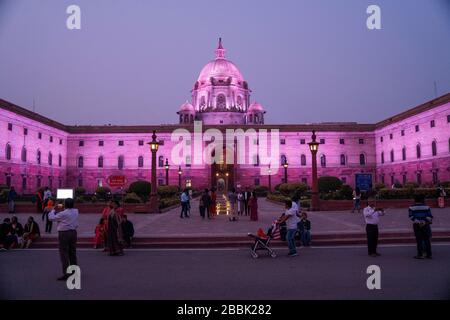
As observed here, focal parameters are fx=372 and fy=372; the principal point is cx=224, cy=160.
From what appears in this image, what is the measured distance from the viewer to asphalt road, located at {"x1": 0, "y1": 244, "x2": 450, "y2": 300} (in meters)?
6.52

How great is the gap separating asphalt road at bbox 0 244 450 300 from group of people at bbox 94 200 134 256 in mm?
379

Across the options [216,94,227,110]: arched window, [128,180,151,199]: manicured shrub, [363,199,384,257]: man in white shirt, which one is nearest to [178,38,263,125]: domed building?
[216,94,227,110]: arched window

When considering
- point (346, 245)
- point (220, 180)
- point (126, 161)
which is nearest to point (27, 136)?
point (126, 161)

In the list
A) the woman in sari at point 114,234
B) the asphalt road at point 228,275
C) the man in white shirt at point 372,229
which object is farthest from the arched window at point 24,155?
the man in white shirt at point 372,229

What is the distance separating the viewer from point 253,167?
195ft

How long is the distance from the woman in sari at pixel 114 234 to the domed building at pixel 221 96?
194 ft

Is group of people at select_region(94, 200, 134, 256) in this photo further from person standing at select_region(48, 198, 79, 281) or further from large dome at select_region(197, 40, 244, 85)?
large dome at select_region(197, 40, 244, 85)

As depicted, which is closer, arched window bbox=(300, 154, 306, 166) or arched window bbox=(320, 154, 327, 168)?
arched window bbox=(300, 154, 306, 166)

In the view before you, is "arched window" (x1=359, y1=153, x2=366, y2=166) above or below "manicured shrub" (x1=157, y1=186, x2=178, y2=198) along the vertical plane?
above

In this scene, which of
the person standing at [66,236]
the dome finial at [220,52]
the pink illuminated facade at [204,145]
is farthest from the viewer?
the dome finial at [220,52]

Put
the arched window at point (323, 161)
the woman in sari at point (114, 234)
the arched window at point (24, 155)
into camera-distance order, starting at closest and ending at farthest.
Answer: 1. the woman in sari at point (114, 234)
2. the arched window at point (24, 155)
3. the arched window at point (323, 161)

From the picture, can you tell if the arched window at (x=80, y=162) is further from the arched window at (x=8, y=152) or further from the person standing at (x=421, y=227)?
the person standing at (x=421, y=227)

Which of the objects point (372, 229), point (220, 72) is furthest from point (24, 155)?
point (372, 229)

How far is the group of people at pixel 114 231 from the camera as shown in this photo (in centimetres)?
1045
